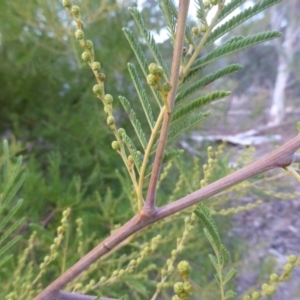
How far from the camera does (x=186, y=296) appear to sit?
0.19 meters

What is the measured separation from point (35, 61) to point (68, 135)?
23cm

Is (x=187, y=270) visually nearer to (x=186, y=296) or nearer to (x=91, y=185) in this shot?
(x=186, y=296)

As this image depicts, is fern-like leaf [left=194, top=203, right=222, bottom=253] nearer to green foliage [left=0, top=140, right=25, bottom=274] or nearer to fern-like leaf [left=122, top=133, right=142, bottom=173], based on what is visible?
fern-like leaf [left=122, top=133, right=142, bottom=173]

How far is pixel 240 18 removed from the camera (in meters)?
0.22

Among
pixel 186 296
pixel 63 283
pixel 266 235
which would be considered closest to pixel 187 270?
pixel 186 296

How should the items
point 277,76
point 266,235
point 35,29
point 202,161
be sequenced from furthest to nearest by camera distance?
point 277,76 < point 266,235 < point 202,161 < point 35,29

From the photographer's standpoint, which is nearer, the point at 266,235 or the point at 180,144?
the point at 180,144

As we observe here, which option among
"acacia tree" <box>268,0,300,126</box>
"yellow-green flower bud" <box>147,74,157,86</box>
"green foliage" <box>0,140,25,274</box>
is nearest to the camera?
"yellow-green flower bud" <box>147,74,157,86</box>

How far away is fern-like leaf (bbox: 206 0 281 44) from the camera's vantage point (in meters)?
0.21

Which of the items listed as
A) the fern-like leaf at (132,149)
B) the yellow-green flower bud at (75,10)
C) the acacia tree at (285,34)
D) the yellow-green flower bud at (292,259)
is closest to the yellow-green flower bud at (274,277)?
the yellow-green flower bud at (292,259)

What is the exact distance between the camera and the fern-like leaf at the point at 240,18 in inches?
8.4

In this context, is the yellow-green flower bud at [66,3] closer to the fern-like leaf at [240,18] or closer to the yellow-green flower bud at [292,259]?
the fern-like leaf at [240,18]

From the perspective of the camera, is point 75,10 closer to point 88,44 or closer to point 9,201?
point 88,44

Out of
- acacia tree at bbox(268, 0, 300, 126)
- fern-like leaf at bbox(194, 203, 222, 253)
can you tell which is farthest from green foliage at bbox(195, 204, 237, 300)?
acacia tree at bbox(268, 0, 300, 126)
